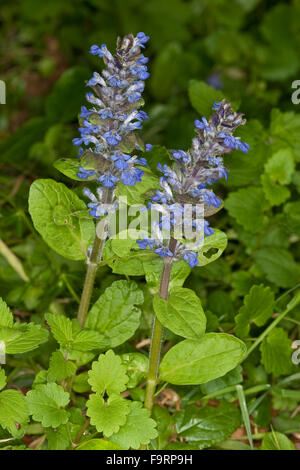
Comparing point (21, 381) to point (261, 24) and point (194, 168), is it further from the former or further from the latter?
point (261, 24)

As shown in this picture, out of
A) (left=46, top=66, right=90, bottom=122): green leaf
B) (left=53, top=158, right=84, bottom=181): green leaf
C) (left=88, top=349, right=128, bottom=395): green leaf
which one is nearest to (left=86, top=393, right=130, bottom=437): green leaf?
(left=88, top=349, right=128, bottom=395): green leaf

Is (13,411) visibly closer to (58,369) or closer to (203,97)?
(58,369)

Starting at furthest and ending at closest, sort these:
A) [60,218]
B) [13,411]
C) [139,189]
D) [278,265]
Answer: [278,265] → [60,218] → [139,189] → [13,411]

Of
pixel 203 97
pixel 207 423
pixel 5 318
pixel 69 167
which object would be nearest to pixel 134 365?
pixel 207 423

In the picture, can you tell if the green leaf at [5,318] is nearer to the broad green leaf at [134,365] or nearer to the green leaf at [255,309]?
the broad green leaf at [134,365]

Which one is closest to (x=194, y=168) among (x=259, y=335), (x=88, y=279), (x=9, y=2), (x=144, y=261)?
(x=144, y=261)

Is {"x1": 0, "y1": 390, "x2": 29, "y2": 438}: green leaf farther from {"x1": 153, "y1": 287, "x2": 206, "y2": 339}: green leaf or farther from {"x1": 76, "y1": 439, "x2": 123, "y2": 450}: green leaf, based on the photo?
{"x1": 153, "y1": 287, "x2": 206, "y2": 339}: green leaf

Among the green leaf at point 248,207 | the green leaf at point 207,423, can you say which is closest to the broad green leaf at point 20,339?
Answer: the green leaf at point 207,423
